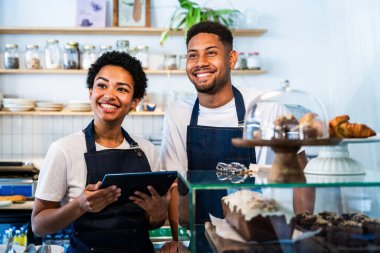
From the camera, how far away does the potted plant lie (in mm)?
4711

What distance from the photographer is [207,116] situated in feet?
7.58

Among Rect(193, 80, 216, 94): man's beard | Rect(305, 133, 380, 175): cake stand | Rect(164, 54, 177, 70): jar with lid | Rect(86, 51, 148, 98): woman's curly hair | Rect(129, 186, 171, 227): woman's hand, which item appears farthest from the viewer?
Rect(164, 54, 177, 70): jar with lid

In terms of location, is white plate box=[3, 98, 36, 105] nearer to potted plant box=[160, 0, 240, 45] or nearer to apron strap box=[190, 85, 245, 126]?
potted plant box=[160, 0, 240, 45]

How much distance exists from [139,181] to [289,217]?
593 millimetres

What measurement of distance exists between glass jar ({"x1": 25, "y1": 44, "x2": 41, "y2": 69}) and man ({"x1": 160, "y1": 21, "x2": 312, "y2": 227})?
2975 mm

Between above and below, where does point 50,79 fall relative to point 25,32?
below

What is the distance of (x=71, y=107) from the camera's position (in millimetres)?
4828

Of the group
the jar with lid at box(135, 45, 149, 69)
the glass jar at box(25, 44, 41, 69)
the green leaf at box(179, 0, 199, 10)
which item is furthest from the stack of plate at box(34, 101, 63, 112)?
Answer: the green leaf at box(179, 0, 199, 10)

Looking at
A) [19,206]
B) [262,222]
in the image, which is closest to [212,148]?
[262,222]

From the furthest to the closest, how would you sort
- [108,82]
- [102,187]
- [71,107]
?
1. [71,107]
2. [108,82]
3. [102,187]

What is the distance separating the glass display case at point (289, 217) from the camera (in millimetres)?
1228

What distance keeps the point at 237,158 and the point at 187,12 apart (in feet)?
9.70

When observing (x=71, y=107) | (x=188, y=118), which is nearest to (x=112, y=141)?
(x=188, y=118)

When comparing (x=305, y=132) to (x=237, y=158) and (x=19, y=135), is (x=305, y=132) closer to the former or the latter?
(x=237, y=158)
